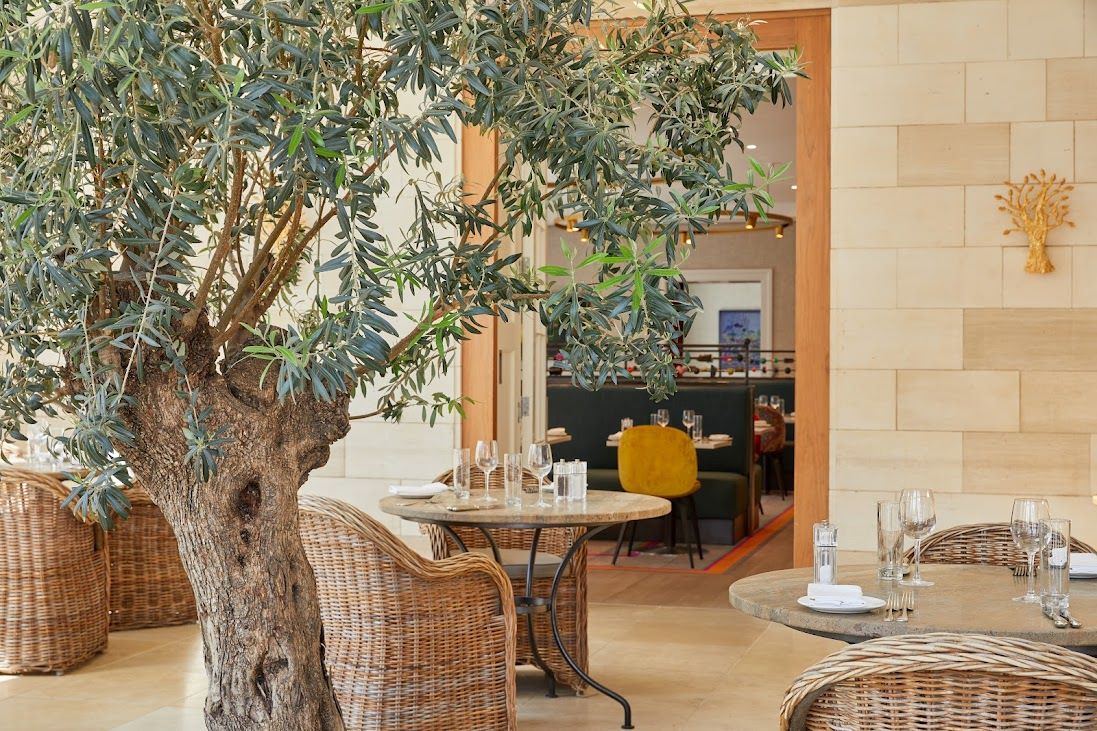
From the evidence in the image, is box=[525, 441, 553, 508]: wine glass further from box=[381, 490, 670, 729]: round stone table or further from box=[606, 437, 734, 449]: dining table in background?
box=[606, 437, 734, 449]: dining table in background

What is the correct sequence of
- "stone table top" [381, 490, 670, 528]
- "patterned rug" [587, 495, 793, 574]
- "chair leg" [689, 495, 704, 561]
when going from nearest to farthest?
"stone table top" [381, 490, 670, 528] → "patterned rug" [587, 495, 793, 574] → "chair leg" [689, 495, 704, 561]

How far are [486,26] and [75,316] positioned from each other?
2.23 ft

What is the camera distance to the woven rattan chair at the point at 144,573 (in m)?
5.92

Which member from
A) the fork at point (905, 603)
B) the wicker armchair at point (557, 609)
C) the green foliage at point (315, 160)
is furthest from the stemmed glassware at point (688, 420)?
the green foliage at point (315, 160)

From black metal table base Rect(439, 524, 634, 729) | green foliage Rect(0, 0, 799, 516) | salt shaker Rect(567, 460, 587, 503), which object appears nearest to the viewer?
green foliage Rect(0, 0, 799, 516)

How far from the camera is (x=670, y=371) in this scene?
182 centimetres

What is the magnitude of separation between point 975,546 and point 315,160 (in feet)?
9.55

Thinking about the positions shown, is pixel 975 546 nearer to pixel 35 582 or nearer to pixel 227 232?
pixel 227 232

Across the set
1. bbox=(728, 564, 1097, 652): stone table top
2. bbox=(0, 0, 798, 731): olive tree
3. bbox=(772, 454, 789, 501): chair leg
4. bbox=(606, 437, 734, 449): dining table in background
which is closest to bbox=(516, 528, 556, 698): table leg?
bbox=(728, 564, 1097, 652): stone table top

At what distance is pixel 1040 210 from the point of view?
5.84 m

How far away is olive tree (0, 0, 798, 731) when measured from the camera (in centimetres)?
139

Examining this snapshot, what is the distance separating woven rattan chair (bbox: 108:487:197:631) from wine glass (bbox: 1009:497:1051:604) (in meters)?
4.17

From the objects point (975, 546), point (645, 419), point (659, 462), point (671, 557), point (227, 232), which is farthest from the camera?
point (645, 419)

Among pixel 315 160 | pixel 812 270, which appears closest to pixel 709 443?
pixel 812 270
